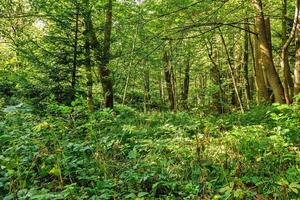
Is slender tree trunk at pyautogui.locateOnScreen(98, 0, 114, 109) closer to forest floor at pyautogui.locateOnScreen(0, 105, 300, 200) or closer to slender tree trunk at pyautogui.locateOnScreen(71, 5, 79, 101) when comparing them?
slender tree trunk at pyautogui.locateOnScreen(71, 5, 79, 101)

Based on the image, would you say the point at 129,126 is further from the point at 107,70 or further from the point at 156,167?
the point at 107,70

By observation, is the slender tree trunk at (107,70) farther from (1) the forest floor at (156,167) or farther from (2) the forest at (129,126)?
(1) the forest floor at (156,167)

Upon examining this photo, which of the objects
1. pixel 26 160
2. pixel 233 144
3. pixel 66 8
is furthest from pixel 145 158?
pixel 66 8

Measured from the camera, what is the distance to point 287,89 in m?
6.85

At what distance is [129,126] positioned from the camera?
14.9 feet

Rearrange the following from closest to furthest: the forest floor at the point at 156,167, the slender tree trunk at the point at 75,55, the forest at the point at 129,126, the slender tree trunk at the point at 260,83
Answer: the forest floor at the point at 156,167
the forest at the point at 129,126
the slender tree trunk at the point at 75,55
the slender tree trunk at the point at 260,83

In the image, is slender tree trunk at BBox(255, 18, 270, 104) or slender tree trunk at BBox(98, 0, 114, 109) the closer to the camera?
slender tree trunk at BBox(98, 0, 114, 109)

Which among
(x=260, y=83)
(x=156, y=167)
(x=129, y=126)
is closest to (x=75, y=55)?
(x=129, y=126)

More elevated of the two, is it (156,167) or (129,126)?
Answer: (129,126)

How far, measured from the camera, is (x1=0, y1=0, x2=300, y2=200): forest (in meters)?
3.16

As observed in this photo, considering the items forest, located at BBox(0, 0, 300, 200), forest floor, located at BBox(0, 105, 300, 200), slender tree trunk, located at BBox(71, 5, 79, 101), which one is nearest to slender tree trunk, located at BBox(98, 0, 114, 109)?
forest, located at BBox(0, 0, 300, 200)

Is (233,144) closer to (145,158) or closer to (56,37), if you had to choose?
(145,158)

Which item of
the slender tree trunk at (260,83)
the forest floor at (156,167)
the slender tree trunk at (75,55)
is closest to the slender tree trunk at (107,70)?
the slender tree trunk at (75,55)

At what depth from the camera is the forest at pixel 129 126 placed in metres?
3.16
